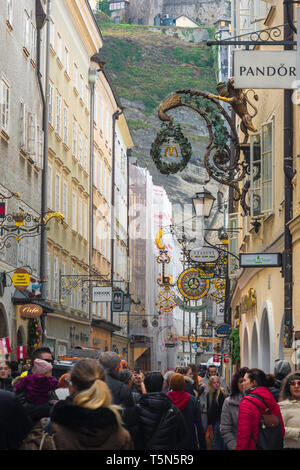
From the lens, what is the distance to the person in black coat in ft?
28.6

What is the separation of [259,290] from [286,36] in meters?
7.04

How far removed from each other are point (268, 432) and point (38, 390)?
2013mm

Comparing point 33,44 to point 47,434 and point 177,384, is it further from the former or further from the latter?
point 47,434

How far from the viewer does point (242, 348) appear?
29.6m

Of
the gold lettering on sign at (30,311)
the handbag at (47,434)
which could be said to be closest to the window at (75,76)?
the gold lettering on sign at (30,311)

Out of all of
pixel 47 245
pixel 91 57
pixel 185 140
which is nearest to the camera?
pixel 185 140

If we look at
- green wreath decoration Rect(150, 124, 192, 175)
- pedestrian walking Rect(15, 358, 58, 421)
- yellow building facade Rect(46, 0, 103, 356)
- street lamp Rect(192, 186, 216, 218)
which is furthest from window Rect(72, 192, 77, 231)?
pedestrian walking Rect(15, 358, 58, 421)

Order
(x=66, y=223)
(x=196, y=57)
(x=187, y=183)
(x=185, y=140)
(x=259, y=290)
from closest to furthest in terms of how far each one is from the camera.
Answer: (x=185, y=140) < (x=259, y=290) < (x=66, y=223) < (x=187, y=183) < (x=196, y=57)

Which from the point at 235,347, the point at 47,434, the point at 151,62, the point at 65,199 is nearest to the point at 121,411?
the point at 47,434

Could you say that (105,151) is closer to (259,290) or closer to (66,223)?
(66,223)

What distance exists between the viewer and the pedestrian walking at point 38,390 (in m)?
7.93

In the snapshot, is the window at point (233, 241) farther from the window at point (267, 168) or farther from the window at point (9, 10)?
the window at point (267, 168)

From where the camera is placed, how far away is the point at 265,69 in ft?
38.6
